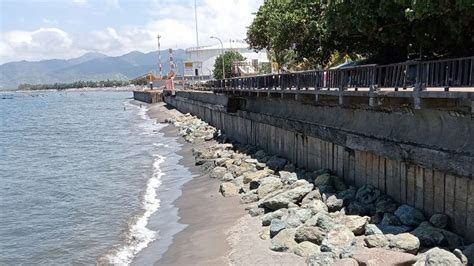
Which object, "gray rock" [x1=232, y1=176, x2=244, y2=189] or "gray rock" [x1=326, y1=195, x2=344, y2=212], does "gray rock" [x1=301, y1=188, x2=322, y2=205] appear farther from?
"gray rock" [x1=232, y1=176, x2=244, y2=189]

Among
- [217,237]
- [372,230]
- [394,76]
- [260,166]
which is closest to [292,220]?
Result: [372,230]

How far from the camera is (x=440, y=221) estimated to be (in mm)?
14062

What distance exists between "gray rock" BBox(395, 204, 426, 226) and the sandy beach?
3404mm

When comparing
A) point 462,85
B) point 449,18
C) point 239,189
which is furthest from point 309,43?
point 462,85

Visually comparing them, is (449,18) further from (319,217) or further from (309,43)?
(309,43)

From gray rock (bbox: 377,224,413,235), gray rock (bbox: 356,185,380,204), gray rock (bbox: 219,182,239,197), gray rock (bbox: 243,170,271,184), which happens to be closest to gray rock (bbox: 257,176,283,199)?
gray rock (bbox: 243,170,271,184)

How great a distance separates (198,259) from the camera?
15.8m

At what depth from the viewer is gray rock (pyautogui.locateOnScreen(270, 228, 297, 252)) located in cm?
1485

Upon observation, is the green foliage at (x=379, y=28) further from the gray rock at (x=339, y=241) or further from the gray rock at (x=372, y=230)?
the gray rock at (x=339, y=241)

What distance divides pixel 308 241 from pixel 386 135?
5527mm

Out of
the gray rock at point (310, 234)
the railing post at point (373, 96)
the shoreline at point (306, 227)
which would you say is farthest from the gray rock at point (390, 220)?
the railing post at point (373, 96)

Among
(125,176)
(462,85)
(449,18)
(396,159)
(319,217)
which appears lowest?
(125,176)

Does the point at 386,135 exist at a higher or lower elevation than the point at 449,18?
lower

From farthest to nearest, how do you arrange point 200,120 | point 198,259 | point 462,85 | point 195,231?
point 200,120 < point 195,231 < point 198,259 < point 462,85
